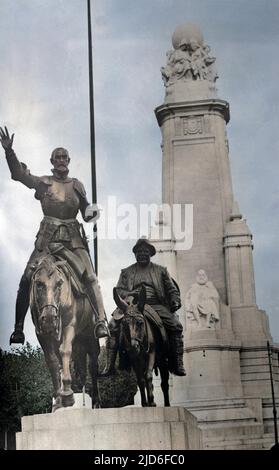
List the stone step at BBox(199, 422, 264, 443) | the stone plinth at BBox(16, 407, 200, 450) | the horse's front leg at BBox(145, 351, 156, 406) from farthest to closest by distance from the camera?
the stone step at BBox(199, 422, 264, 443) < the horse's front leg at BBox(145, 351, 156, 406) < the stone plinth at BBox(16, 407, 200, 450)

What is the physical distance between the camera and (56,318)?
41.8 ft

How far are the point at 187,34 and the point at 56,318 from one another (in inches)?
1198

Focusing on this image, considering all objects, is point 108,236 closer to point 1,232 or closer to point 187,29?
point 1,232

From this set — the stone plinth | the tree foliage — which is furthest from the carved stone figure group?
the stone plinth

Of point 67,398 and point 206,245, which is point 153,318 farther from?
point 206,245

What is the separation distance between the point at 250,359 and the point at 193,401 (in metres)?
3.46

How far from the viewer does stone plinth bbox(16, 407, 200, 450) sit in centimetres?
1251

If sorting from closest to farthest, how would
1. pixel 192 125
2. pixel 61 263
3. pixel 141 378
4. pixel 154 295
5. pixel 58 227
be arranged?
pixel 61 263
pixel 58 227
pixel 141 378
pixel 154 295
pixel 192 125

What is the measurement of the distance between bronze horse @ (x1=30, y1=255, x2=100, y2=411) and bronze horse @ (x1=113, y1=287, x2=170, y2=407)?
0.80 meters

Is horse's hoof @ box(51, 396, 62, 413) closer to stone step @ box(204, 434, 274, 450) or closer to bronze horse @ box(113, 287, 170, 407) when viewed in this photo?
bronze horse @ box(113, 287, 170, 407)

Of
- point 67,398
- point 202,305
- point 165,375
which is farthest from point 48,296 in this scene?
point 202,305

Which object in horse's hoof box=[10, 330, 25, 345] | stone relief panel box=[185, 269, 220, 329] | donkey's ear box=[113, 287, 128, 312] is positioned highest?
stone relief panel box=[185, 269, 220, 329]

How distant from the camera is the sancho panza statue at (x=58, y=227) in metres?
13.6

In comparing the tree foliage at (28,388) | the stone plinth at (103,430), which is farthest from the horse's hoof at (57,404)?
the tree foliage at (28,388)
